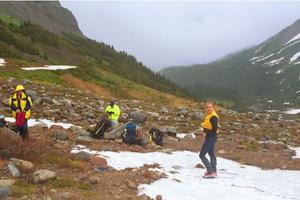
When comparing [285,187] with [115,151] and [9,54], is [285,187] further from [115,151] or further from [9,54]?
[9,54]

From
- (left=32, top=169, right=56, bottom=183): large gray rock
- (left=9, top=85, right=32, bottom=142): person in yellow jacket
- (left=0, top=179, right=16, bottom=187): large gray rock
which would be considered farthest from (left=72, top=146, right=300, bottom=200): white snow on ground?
(left=0, top=179, right=16, bottom=187): large gray rock

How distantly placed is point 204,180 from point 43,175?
5559mm

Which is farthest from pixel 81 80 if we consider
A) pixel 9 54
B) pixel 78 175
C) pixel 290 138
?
pixel 78 175

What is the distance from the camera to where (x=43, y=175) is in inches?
551

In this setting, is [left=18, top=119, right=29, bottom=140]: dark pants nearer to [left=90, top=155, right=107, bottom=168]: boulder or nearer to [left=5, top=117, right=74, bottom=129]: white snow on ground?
[left=90, top=155, right=107, bottom=168]: boulder

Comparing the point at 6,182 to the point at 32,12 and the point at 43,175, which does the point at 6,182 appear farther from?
the point at 32,12

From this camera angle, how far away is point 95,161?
1698 centimetres

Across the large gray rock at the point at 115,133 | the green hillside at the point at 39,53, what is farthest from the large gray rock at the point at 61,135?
the green hillside at the point at 39,53

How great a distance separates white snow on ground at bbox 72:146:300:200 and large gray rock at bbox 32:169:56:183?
2.56 metres

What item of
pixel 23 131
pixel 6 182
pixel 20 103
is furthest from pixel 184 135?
pixel 6 182

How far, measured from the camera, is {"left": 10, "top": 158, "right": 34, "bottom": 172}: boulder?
14516 mm

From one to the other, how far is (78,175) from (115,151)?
4782 mm

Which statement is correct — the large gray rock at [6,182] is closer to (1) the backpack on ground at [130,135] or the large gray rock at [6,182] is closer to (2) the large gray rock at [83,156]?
(2) the large gray rock at [83,156]

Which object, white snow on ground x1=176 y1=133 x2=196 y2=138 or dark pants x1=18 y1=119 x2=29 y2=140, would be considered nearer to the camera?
dark pants x1=18 y1=119 x2=29 y2=140
